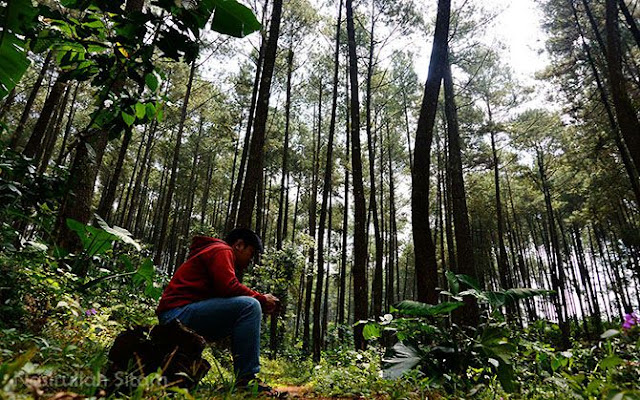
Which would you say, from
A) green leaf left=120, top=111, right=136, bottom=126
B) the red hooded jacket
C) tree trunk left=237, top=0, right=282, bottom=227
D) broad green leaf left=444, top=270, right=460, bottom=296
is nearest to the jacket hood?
the red hooded jacket

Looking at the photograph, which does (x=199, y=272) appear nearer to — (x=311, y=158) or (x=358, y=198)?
(x=358, y=198)

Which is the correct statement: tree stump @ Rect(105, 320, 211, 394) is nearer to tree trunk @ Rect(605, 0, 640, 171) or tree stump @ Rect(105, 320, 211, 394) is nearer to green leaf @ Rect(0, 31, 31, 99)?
green leaf @ Rect(0, 31, 31, 99)

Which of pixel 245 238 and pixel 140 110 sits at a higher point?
pixel 140 110

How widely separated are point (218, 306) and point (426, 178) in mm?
2990

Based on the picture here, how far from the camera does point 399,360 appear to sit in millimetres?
2488

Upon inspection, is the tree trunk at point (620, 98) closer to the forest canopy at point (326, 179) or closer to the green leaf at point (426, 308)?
the forest canopy at point (326, 179)

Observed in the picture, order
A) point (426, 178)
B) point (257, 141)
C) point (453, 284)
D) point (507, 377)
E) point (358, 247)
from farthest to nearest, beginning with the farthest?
1. point (358, 247)
2. point (257, 141)
3. point (426, 178)
4. point (453, 284)
5. point (507, 377)

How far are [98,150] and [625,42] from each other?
13.5 metres

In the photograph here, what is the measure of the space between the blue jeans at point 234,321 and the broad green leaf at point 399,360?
0.89 metres

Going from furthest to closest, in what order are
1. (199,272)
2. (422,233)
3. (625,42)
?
(625,42)
(422,233)
(199,272)

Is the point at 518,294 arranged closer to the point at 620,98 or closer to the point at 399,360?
the point at 399,360

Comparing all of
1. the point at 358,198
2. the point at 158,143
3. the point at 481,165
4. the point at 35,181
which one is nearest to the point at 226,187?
the point at 158,143

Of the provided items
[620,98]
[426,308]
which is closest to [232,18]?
[426,308]

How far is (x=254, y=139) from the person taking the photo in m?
6.16
